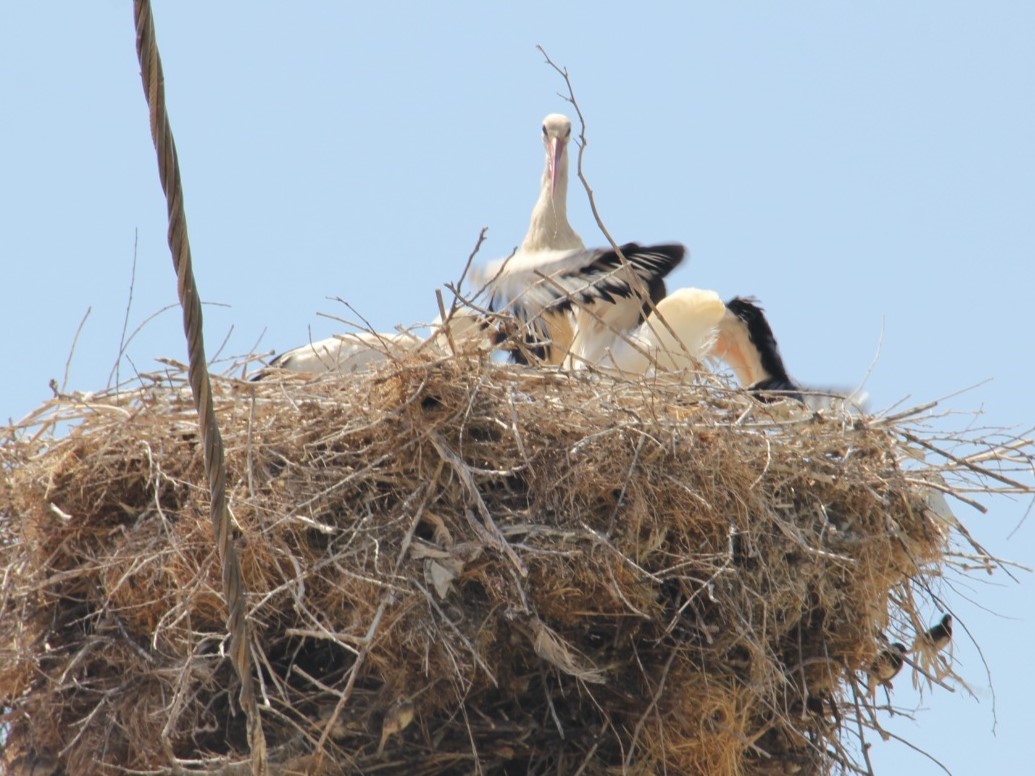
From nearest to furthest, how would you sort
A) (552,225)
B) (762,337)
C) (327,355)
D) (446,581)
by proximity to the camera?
(446,581)
(327,355)
(762,337)
(552,225)

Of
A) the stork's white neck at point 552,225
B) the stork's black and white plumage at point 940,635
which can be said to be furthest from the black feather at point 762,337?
the stork's black and white plumage at point 940,635

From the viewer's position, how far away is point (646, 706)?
5633mm

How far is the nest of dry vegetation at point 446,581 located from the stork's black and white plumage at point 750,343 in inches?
86.3

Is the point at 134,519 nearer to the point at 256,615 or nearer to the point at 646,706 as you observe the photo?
the point at 256,615

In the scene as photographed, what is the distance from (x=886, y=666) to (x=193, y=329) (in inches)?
108

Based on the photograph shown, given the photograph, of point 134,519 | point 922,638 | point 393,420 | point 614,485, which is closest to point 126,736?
point 134,519

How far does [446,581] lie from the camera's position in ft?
17.7

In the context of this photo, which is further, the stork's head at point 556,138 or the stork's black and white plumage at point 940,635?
the stork's head at point 556,138

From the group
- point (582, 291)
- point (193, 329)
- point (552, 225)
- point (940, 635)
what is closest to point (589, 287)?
point (582, 291)

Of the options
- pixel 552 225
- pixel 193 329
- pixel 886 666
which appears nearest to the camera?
pixel 193 329

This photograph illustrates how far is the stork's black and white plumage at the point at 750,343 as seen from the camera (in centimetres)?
820

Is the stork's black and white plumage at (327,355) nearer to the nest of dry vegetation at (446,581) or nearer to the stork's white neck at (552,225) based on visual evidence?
the nest of dry vegetation at (446,581)

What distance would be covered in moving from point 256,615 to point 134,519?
61cm

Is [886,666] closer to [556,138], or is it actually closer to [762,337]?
[762,337]
